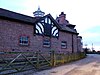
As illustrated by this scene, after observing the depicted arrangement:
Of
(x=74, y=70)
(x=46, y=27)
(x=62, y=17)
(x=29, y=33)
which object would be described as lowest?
(x=74, y=70)

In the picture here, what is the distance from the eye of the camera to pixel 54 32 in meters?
28.3

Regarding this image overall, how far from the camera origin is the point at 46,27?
26.4 m

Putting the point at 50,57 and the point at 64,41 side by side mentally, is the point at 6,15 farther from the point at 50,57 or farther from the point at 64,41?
the point at 64,41

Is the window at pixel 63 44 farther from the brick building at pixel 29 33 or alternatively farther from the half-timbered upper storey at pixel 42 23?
the half-timbered upper storey at pixel 42 23

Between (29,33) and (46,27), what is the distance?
400 centimetres

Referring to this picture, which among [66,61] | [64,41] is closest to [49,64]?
[66,61]

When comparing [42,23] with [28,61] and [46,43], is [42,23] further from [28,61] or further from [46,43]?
[28,61]

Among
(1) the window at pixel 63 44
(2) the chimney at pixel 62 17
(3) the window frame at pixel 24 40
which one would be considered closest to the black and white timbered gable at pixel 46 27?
(3) the window frame at pixel 24 40

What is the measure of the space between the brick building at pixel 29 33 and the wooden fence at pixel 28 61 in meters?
3.45

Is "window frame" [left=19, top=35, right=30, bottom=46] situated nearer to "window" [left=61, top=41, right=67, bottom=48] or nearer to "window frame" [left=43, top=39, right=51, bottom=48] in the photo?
"window frame" [left=43, top=39, right=51, bottom=48]

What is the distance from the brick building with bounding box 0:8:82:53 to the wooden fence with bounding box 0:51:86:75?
11.3ft

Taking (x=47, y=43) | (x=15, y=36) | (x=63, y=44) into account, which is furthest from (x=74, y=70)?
(x=63, y=44)

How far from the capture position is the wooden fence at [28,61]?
38.4 feet

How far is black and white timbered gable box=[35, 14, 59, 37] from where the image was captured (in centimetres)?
2478
